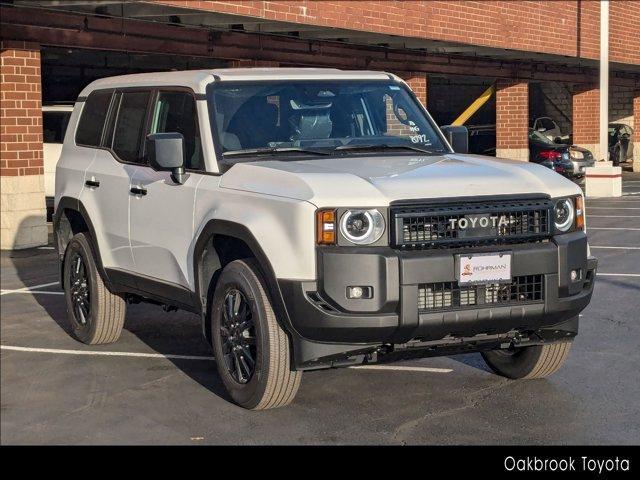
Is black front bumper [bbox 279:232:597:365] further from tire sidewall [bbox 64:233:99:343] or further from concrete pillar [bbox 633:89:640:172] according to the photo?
concrete pillar [bbox 633:89:640:172]

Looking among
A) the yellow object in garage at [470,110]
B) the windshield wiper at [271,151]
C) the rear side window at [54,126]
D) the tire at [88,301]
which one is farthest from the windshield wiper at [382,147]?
the yellow object in garage at [470,110]

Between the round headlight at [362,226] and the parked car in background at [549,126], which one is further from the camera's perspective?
the parked car in background at [549,126]

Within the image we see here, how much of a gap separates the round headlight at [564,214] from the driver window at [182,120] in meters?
2.26

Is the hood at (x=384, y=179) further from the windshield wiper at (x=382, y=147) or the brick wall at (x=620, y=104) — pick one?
the brick wall at (x=620, y=104)

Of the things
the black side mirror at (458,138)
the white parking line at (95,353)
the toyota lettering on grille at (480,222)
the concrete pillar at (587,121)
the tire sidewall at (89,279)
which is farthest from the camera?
the concrete pillar at (587,121)

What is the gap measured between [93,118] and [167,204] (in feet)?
5.99

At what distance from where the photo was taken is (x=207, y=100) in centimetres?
764

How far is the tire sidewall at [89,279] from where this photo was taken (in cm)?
889

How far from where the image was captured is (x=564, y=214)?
704 centimetres

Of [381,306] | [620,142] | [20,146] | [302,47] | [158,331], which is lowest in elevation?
[158,331]

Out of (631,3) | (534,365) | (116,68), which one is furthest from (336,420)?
(631,3)

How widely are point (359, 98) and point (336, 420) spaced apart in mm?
2419

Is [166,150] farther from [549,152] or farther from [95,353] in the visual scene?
[549,152]
